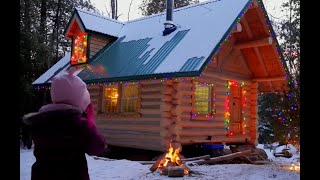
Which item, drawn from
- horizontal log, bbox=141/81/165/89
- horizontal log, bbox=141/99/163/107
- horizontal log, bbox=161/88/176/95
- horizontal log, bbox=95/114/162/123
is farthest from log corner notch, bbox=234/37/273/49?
horizontal log, bbox=95/114/162/123

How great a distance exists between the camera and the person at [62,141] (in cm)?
315

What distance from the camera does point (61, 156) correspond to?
3150 millimetres

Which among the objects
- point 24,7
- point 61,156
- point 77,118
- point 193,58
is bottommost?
point 61,156

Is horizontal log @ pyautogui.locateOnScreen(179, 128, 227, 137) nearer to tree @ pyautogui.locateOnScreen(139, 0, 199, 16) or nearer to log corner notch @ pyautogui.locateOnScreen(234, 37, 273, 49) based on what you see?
log corner notch @ pyautogui.locateOnScreen(234, 37, 273, 49)

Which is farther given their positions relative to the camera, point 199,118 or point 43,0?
point 43,0

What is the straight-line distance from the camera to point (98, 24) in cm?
1694

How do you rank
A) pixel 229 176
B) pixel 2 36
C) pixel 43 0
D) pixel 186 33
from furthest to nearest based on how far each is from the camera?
pixel 43 0
pixel 186 33
pixel 229 176
pixel 2 36

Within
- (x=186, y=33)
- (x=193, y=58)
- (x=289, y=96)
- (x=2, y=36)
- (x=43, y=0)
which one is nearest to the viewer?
(x=2, y=36)

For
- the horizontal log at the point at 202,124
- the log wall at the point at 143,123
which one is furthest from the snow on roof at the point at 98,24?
the horizontal log at the point at 202,124

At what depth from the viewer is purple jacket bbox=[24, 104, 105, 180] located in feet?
10.3

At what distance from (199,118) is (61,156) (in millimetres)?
10128

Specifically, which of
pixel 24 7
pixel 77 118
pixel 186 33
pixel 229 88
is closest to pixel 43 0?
pixel 24 7

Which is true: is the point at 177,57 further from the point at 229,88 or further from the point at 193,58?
the point at 229,88

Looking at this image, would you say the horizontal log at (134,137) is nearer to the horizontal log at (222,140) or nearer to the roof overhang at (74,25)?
the horizontal log at (222,140)
